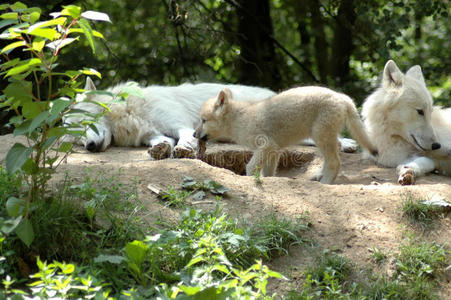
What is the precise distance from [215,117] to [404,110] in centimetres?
220

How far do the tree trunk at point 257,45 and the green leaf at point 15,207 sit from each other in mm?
7666

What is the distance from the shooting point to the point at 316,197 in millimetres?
3975

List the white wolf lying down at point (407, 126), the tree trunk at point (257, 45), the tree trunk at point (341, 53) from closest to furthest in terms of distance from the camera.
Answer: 1. the white wolf lying down at point (407, 126)
2. the tree trunk at point (257, 45)
3. the tree trunk at point (341, 53)

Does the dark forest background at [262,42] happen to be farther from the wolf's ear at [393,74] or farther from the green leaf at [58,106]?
the green leaf at [58,106]

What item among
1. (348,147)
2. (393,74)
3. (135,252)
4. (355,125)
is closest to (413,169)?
(355,125)

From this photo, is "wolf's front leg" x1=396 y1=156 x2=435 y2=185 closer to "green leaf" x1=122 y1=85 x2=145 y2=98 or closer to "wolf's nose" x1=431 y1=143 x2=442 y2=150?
"wolf's nose" x1=431 y1=143 x2=442 y2=150

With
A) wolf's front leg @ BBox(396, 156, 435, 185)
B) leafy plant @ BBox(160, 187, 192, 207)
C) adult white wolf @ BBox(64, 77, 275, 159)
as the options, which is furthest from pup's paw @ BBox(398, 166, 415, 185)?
adult white wolf @ BBox(64, 77, 275, 159)

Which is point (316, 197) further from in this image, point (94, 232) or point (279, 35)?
point (279, 35)

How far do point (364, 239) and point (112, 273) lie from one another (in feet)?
5.86

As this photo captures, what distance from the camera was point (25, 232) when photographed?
→ 2672mm

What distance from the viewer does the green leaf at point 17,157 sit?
2650 millimetres

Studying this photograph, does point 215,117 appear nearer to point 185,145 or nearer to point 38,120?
point 185,145

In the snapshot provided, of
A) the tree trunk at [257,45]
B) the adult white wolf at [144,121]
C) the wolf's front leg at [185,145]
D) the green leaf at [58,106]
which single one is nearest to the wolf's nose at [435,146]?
the wolf's front leg at [185,145]

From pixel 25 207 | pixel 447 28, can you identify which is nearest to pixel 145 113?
pixel 25 207
